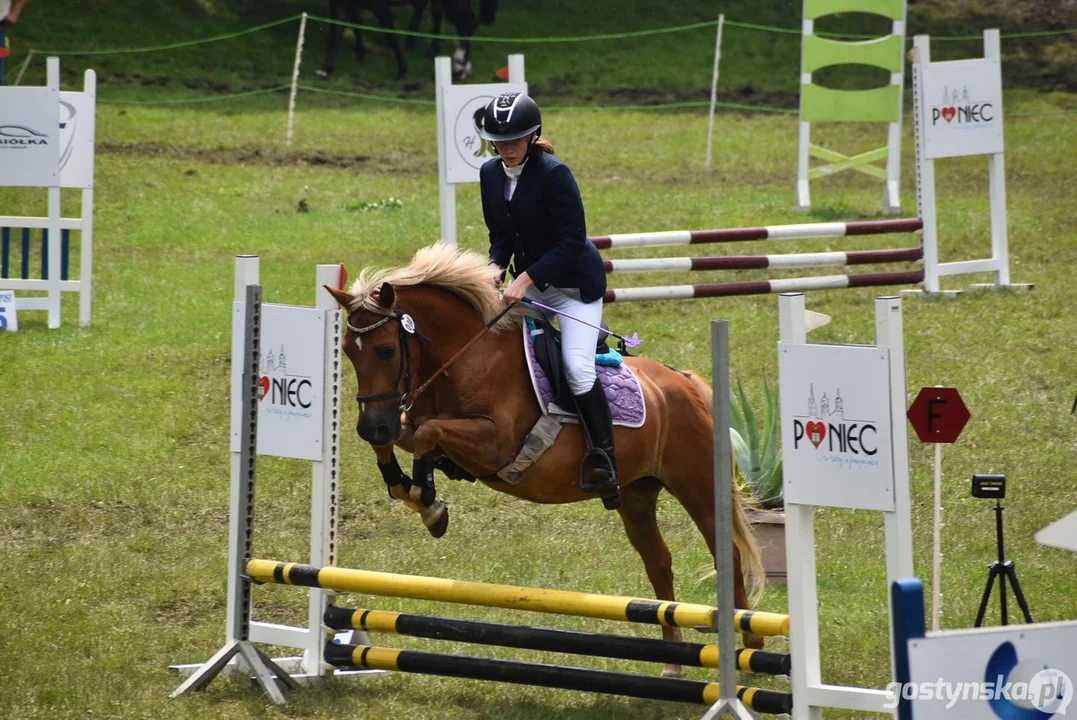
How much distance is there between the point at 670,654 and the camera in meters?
4.77

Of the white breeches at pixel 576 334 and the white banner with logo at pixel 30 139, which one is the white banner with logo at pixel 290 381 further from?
the white banner with logo at pixel 30 139

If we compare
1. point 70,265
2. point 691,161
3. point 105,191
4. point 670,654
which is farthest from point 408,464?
point 691,161

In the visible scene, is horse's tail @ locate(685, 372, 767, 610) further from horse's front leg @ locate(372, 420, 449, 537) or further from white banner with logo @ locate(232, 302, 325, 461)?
white banner with logo @ locate(232, 302, 325, 461)

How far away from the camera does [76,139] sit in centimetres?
1137

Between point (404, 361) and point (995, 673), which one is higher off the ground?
point (404, 361)

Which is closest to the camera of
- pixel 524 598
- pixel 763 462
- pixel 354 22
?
pixel 524 598

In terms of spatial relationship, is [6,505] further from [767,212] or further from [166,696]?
[767,212]

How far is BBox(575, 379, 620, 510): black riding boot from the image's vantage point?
5422 millimetres

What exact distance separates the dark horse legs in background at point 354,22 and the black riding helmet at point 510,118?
56.1 ft

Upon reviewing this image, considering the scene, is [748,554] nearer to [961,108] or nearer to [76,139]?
[961,108]

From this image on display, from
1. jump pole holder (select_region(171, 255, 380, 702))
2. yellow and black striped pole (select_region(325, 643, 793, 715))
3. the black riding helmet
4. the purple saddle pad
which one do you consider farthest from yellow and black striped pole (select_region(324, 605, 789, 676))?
Result: the black riding helmet

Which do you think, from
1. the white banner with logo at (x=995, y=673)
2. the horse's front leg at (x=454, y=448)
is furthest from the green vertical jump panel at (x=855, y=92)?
the white banner with logo at (x=995, y=673)

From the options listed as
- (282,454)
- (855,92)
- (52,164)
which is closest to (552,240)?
(282,454)

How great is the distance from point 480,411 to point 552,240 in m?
0.78
